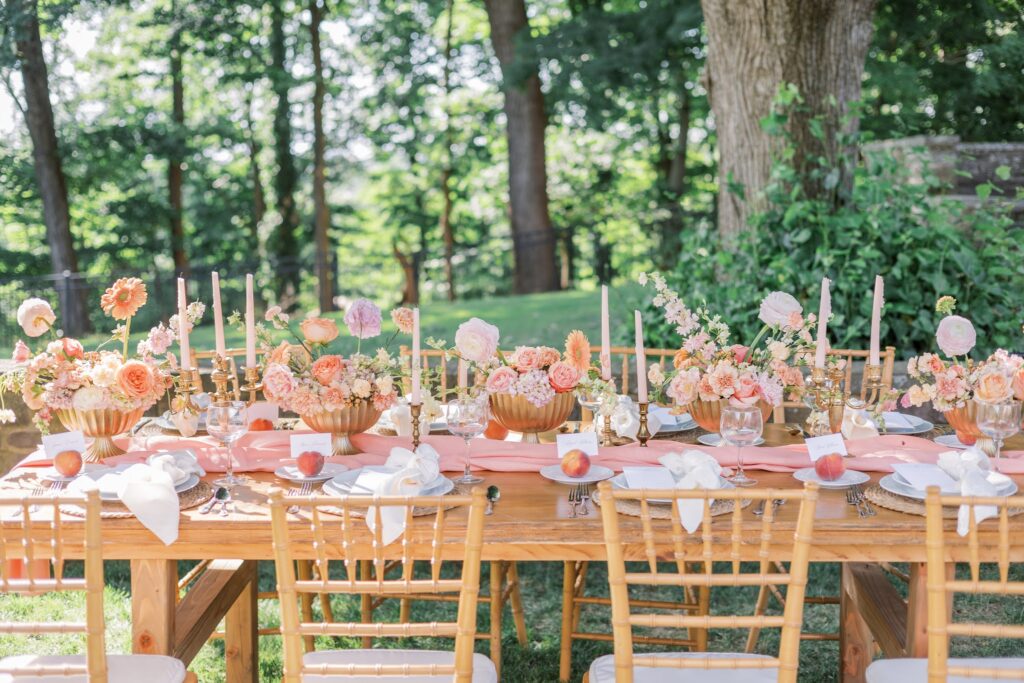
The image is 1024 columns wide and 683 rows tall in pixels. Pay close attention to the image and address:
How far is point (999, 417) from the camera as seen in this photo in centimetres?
245

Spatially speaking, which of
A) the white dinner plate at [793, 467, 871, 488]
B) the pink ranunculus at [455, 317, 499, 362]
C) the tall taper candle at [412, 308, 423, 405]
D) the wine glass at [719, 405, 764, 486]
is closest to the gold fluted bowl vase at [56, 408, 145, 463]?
the tall taper candle at [412, 308, 423, 405]

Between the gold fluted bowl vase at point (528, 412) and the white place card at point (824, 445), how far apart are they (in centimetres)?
67

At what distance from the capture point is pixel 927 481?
2.33 m

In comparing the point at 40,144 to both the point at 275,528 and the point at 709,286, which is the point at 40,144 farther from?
the point at 275,528

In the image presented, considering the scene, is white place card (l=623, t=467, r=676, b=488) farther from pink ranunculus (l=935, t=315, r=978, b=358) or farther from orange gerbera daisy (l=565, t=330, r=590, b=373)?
pink ranunculus (l=935, t=315, r=978, b=358)

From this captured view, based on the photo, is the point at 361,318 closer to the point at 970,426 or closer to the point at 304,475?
the point at 304,475

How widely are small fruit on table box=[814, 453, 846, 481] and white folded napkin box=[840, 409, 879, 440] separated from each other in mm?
494

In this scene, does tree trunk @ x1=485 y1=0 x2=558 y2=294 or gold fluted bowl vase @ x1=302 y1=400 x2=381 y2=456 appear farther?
tree trunk @ x1=485 y1=0 x2=558 y2=294

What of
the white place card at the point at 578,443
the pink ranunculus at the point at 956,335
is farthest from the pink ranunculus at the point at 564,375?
the pink ranunculus at the point at 956,335

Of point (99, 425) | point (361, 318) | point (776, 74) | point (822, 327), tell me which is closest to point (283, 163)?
point (776, 74)

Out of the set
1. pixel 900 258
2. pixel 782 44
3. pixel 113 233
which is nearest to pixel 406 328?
pixel 900 258

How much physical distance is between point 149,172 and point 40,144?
4.84 meters

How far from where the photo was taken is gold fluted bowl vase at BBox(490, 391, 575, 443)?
110 inches

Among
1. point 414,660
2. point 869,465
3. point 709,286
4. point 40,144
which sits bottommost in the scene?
point 414,660
